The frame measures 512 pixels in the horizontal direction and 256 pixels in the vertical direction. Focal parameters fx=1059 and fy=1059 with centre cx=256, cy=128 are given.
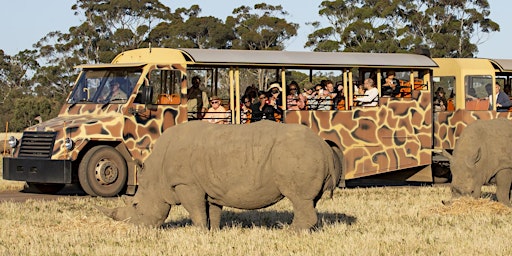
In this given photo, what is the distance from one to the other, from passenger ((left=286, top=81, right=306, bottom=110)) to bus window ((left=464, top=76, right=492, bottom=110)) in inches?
157

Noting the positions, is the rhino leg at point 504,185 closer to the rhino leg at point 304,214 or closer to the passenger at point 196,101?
the rhino leg at point 304,214

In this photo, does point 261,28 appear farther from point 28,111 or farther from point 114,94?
point 114,94

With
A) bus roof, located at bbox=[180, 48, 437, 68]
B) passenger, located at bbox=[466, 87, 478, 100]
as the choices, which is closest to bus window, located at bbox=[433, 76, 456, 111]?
passenger, located at bbox=[466, 87, 478, 100]

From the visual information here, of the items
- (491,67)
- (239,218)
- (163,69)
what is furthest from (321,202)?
(491,67)

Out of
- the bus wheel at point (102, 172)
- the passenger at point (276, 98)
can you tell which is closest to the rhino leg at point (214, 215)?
the bus wheel at point (102, 172)

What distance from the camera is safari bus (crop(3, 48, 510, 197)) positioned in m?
19.5

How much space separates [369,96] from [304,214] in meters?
9.06

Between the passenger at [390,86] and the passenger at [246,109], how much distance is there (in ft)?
10.3

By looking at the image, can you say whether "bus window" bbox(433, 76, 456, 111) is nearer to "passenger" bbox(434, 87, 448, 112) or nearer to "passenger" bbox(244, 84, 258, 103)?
"passenger" bbox(434, 87, 448, 112)

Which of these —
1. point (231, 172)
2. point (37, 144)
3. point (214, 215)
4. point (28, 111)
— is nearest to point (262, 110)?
point (37, 144)

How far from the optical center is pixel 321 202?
712 inches

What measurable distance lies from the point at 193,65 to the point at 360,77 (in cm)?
428

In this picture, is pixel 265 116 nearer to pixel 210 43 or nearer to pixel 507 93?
pixel 507 93

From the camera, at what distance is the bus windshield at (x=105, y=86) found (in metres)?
19.9
